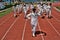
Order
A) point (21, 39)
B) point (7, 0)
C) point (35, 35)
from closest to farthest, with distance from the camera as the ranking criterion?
point (21, 39), point (35, 35), point (7, 0)

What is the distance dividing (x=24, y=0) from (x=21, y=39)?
82312 millimetres

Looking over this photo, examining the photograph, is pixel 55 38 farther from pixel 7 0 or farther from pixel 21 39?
pixel 7 0

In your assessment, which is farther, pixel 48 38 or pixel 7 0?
pixel 7 0

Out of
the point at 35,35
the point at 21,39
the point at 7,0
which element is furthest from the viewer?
the point at 7,0

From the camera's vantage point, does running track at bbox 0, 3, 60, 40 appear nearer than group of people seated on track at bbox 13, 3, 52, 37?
No

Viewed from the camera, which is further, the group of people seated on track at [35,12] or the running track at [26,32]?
the running track at [26,32]

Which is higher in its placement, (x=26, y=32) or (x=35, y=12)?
(x=35, y=12)

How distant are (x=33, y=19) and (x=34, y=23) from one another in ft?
0.91

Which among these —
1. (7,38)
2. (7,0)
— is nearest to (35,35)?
(7,38)

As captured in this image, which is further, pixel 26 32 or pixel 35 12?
pixel 26 32

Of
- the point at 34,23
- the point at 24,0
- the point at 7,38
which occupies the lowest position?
the point at 24,0

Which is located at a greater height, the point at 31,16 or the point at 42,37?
the point at 31,16

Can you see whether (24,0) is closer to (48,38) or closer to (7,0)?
(7,0)

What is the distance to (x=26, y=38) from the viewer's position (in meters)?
14.6
